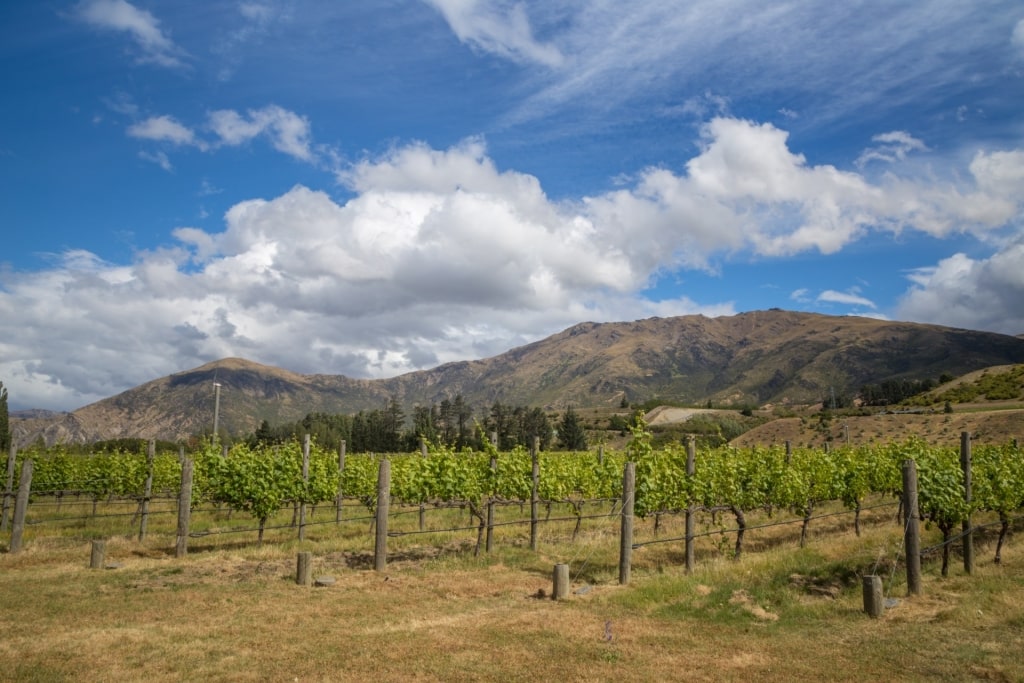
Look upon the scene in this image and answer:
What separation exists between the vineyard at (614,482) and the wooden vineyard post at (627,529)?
176 mm

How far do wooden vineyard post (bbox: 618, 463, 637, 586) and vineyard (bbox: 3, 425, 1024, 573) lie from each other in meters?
0.18

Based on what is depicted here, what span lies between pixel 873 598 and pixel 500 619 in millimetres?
6384

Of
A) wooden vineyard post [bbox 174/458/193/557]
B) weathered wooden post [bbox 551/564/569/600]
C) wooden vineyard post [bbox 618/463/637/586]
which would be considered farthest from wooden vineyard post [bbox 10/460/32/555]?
wooden vineyard post [bbox 618/463/637/586]

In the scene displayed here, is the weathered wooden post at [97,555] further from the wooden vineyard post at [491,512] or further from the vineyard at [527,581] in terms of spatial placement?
the wooden vineyard post at [491,512]

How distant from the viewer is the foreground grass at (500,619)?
7.84 metres

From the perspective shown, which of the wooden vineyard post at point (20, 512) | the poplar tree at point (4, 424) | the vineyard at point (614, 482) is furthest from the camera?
the poplar tree at point (4, 424)

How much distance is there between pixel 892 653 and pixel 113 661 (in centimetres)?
1073

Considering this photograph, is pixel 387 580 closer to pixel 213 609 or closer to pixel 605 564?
pixel 213 609

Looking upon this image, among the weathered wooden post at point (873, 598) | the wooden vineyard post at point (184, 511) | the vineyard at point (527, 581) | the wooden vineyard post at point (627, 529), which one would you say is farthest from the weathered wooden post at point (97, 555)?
the weathered wooden post at point (873, 598)

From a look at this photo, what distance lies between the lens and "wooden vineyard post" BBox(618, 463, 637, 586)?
1295 cm

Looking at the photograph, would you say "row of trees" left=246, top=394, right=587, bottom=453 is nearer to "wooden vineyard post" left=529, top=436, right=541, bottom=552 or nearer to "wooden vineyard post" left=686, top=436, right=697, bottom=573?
"wooden vineyard post" left=529, top=436, right=541, bottom=552

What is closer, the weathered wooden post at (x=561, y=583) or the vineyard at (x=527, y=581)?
the vineyard at (x=527, y=581)

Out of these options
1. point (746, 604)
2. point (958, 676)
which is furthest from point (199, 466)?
point (958, 676)

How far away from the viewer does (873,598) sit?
10.1 meters
